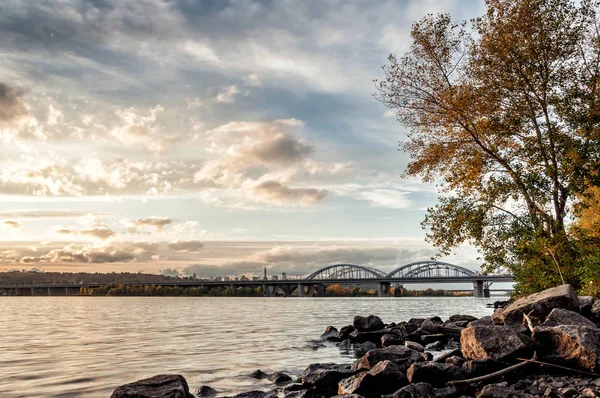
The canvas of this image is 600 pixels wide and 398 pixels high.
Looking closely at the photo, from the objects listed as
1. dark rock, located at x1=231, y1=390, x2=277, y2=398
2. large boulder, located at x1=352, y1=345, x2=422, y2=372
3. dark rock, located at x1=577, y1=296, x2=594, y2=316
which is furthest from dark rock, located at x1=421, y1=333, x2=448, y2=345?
dark rock, located at x1=231, y1=390, x2=277, y2=398

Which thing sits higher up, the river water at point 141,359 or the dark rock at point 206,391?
the dark rock at point 206,391

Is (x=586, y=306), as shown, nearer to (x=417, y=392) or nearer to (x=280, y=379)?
(x=417, y=392)

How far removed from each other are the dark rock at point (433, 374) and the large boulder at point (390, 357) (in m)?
1.65

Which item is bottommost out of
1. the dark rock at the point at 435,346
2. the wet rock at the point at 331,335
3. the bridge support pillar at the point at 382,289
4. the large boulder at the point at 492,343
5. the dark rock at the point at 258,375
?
the bridge support pillar at the point at 382,289

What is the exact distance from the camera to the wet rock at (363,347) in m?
22.5

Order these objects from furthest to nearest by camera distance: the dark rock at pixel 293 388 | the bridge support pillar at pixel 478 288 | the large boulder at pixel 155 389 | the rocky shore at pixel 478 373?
the bridge support pillar at pixel 478 288, the dark rock at pixel 293 388, the rocky shore at pixel 478 373, the large boulder at pixel 155 389

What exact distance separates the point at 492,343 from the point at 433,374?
1850 millimetres

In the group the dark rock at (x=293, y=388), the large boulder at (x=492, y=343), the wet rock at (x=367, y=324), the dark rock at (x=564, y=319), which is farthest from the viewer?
the wet rock at (x=367, y=324)

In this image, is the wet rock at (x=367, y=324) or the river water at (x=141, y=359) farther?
the wet rock at (x=367, y=324)

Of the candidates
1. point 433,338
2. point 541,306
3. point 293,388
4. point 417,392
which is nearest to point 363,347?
point 433,338

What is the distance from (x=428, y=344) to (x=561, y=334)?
1084 centimetres

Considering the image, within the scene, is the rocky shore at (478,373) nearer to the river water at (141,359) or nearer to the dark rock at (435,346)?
the river water at (141,359)

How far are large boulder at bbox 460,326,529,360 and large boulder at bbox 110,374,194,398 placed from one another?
7.13m

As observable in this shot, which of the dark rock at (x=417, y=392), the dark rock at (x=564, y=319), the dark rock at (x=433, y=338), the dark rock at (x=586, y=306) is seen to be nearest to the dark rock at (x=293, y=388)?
the dark rock at (x=417, y=392)
